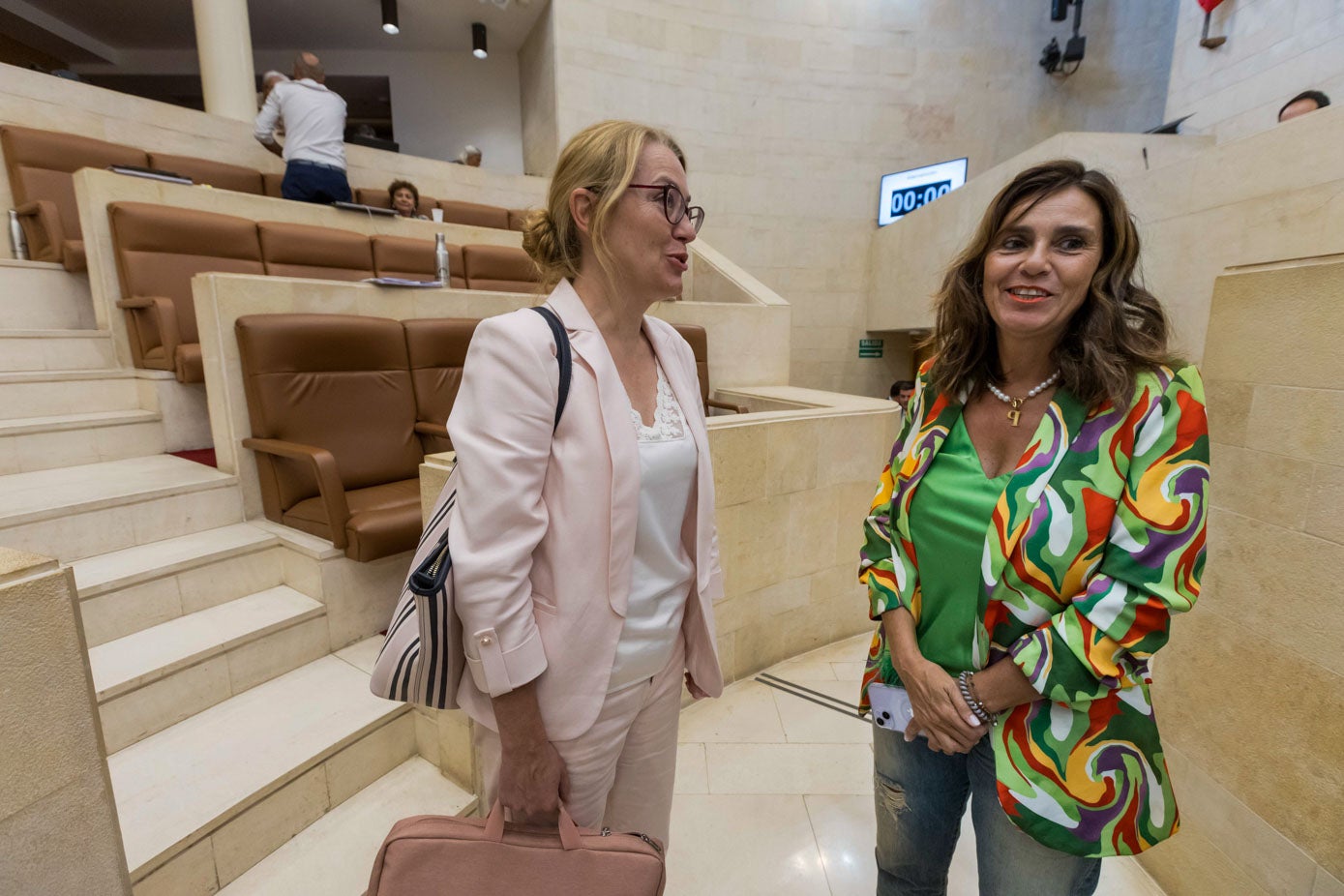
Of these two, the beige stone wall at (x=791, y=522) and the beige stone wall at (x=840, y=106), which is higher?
the beige stone wall at (x=840, y=106)

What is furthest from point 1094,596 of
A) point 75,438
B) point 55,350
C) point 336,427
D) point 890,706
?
point 55,350

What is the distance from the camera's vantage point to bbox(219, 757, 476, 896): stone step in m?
1.42

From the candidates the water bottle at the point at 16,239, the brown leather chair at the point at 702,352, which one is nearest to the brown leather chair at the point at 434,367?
the brown leather chair at the point at 702,352

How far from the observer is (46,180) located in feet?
11.9

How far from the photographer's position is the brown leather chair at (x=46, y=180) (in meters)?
3.26

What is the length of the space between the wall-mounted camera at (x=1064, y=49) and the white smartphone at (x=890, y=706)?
9.27 metres

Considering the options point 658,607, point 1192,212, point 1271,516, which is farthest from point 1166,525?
point 1192,212

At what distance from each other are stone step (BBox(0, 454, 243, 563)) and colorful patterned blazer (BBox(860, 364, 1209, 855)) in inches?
98.8

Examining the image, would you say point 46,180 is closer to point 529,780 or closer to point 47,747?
point 47,747

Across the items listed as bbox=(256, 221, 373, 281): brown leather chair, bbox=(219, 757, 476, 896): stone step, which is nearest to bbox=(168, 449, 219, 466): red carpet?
bbox=(256, 221, 373, 281): brown leather chair

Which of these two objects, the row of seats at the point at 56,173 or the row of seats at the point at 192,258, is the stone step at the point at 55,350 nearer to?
the row of seats at the point at 192,258

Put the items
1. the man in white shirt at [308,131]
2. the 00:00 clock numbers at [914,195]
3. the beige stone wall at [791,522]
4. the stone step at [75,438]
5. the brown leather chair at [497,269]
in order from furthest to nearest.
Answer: the 00:00 clock numbers at [914,195] < the brown leather chair at [497,269] < the man in white shirt at [308,131] < the beige stone wall at [791,522] < the stone step at [75,438]

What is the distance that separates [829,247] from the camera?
764 centimetres

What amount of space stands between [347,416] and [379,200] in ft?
13.9
